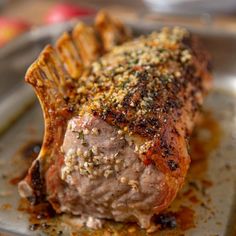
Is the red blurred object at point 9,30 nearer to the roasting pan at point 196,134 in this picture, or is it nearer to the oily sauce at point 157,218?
the roasting pan at point 196,134

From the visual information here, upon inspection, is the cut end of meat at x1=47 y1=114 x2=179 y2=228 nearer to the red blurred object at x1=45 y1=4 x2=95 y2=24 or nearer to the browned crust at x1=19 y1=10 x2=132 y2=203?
the browned crust at x1=19 y1=10 x2=132 y2=203

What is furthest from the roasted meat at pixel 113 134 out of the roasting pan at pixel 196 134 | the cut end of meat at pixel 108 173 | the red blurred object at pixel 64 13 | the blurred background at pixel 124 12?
the red blurred object at pixel 64 13

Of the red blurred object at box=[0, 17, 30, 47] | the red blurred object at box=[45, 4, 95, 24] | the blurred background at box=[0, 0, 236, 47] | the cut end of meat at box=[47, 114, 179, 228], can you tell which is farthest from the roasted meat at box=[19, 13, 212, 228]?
the red blurred object at box=[45, 4, 95, 24]

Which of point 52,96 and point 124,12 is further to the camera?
point 124,12

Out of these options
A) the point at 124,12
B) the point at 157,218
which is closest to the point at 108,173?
the point at 157,218

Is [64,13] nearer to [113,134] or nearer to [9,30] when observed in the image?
[9,30]
